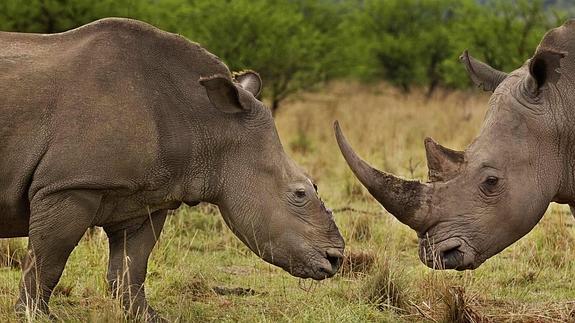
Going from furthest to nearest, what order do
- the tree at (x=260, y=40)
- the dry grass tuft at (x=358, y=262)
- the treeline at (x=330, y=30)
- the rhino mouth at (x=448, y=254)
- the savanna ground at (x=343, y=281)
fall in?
1. the tree at (x=260, y=40)
2. the treeline at (x=330, y=30)
3. the dry grass tuft at (x=358, y=262)
4. the savanna ground at (x=343, y=281)
5. the rhino mouth at (x=448, y=254)

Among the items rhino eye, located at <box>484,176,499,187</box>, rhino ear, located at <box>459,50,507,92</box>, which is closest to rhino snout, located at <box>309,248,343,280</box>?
rhino eye, located at <box>484,176,499,187</box>

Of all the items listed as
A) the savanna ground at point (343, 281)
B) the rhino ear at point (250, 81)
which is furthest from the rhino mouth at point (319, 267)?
the rhino ear at point (250, 81)

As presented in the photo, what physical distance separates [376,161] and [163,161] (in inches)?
324

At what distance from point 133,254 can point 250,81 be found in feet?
4.60

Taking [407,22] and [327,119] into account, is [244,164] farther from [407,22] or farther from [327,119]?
[407,22]

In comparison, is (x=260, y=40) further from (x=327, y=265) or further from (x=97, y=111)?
(x=97, y=111)

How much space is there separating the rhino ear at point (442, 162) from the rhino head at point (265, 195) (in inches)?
28.2

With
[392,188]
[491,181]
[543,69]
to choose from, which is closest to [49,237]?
[392,188]

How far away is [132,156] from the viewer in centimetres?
637

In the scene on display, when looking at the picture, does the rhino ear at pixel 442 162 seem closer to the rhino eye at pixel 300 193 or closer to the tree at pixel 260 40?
the rhino eye at pixel 300 193

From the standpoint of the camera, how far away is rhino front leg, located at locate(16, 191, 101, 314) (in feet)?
20.5

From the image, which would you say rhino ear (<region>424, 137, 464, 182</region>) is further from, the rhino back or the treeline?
the treeline

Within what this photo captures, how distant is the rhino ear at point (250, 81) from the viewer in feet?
24.0

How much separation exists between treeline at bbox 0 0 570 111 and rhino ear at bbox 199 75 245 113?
590 centimetres
